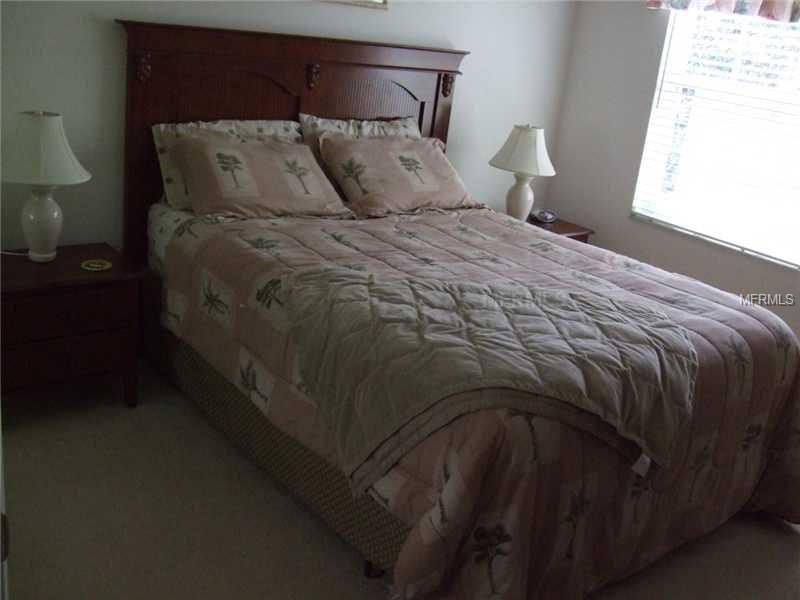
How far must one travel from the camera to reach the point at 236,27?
2998 millimetres

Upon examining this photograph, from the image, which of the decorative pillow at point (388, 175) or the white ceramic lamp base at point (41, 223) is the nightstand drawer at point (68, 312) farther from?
the decorative pillow at point (388, 175)

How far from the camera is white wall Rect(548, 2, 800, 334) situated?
3701mm

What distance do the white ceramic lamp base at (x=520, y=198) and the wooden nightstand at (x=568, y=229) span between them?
7.0 inches

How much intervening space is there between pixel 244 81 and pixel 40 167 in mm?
953

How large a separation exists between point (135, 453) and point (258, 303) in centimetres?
66

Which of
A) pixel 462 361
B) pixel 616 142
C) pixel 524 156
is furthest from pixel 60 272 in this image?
pixel 616 142

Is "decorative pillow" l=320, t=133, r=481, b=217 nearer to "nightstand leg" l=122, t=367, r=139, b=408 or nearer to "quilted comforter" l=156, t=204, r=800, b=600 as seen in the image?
"quilted comforter" l=156, t=204, r=800, b=600

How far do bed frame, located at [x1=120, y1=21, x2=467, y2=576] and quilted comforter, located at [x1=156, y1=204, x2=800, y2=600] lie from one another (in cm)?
14

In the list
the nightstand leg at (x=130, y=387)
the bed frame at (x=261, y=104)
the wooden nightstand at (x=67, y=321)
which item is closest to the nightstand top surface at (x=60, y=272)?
the wooden nightstand at (x=67, y=321)

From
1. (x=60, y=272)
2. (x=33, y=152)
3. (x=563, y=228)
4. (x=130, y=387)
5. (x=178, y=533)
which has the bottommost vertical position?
(x=178, y=533)

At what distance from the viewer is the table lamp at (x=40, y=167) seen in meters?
2.37

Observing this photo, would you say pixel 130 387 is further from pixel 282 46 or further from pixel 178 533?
pixel 282 46

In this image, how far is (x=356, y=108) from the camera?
3.40 meters

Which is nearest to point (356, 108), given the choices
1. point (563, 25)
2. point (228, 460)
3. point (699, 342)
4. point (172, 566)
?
point (563, 25)
